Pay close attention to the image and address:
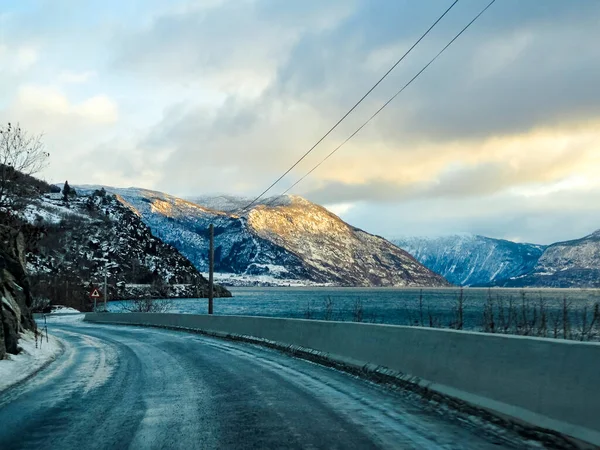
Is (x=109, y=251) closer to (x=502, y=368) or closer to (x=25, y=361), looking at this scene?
(x=25, y=361)

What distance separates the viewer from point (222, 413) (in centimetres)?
877

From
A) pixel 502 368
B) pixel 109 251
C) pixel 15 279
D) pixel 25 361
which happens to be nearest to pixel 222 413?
A: pixel 502 368

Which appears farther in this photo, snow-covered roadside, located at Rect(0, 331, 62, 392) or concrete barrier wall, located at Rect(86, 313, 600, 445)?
snow-covered roadside, located at Rect(0, 331, 62, 392)

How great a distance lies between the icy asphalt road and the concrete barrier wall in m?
0.56

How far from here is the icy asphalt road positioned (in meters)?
7.05

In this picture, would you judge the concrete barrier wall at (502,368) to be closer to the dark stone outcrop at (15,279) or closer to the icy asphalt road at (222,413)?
the icy asphalt road at (222,413)

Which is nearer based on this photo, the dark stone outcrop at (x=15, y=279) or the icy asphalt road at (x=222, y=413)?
the icy asphalt road at (x=222, y=413)

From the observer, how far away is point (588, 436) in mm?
6496

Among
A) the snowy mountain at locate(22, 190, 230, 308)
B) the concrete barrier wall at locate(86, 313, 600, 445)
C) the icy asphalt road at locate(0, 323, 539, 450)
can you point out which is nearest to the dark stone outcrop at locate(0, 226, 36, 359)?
the icy asphalt road at locate(0, 323, 539, 450)

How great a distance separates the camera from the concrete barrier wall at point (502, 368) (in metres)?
6.75

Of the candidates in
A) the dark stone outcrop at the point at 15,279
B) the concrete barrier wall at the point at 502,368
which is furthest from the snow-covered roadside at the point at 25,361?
the concrete barrier wall at the point at 502,368

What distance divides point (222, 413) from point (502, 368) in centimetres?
404

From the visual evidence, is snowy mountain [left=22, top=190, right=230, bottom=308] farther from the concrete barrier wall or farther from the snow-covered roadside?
the concrete barrier wall

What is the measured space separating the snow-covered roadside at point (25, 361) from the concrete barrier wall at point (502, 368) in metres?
7.69
